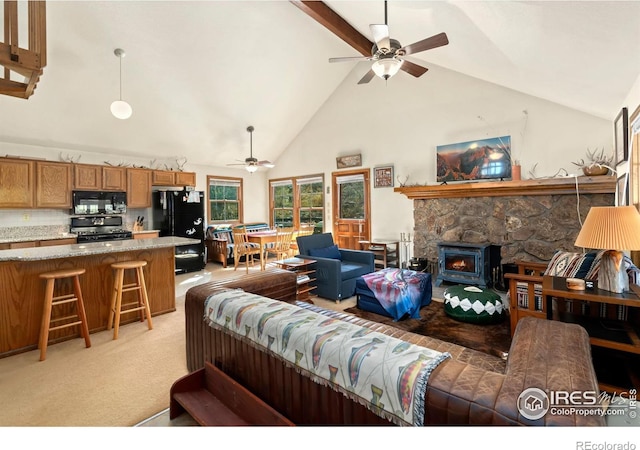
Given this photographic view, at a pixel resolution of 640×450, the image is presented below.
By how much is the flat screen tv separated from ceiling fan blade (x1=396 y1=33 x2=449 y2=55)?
8.49 feet

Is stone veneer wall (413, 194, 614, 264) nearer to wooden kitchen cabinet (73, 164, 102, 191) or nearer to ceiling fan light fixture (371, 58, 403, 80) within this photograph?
ceiling fan light fixture (371, 58, 403, 80)

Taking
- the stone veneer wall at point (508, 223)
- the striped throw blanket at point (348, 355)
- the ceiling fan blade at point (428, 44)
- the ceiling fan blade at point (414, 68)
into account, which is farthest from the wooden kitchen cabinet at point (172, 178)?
the striped throw blanket at point (348, 355)

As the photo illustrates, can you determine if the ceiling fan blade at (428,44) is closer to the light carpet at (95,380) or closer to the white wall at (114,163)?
the light carpet at (95,380)

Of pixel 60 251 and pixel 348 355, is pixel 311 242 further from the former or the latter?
pixel 348 355

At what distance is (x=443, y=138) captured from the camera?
519 cm

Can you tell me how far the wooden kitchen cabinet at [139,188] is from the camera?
18.7 ft

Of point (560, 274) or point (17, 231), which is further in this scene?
point (17, 231)

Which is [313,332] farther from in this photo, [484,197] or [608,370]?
[484,197]

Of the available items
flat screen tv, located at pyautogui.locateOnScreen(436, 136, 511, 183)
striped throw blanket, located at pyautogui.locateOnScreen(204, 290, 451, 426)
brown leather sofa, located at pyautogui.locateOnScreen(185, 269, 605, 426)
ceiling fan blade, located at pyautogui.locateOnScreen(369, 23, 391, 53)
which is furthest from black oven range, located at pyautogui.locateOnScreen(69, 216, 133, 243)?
flat screen tv, located at pyautogui.locateOnScreen(436, 136, 511, 183)

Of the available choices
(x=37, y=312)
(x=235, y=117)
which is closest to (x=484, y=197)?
(x=235, y=117)

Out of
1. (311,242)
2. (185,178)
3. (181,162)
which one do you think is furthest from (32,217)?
(311,242)

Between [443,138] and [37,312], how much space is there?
579cm

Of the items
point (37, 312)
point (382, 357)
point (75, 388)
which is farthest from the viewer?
point (37, 312)

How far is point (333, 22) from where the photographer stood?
407cm
